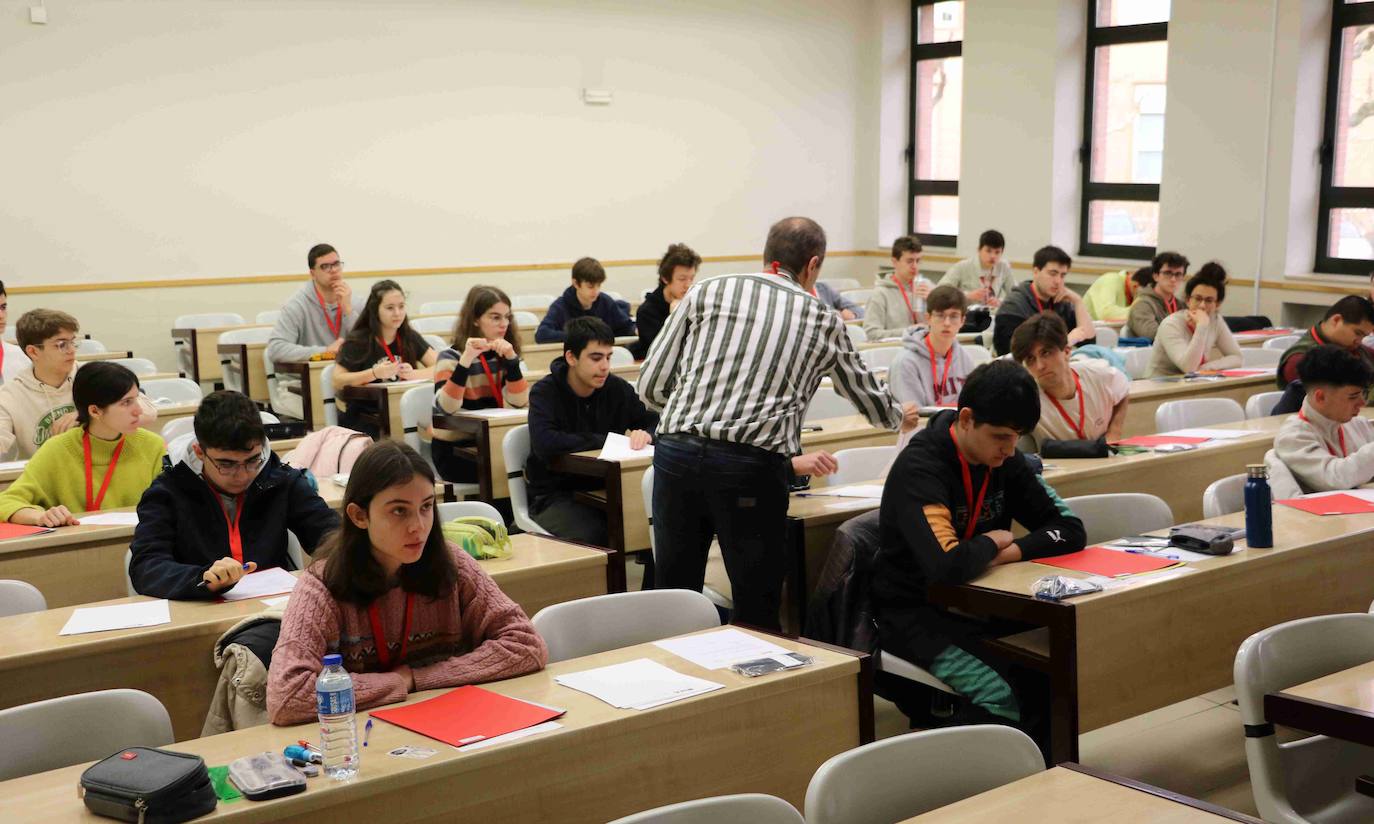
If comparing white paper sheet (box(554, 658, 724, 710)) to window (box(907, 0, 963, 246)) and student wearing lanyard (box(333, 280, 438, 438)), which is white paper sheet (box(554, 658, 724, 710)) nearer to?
student wearing lanyard (box(333, 280, 438, 438))

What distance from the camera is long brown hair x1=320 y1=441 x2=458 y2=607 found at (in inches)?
105

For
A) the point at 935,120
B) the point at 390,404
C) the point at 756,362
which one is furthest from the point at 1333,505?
the point at 935,120

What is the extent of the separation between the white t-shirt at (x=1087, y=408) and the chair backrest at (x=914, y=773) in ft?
8.97

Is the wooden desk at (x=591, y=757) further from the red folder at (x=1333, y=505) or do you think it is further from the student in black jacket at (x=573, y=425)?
the student in black jacket at (x=573, y=425)

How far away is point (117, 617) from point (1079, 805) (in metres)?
2.26

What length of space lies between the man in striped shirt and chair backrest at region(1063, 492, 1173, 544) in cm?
63

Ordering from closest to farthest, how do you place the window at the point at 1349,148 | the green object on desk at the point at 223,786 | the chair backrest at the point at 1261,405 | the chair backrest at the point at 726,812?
the chair backrest at the point at 726,812
the green object on desk at the point at 223,786
the chair backrest at the point at 1261,405
the window at the point at 1349,148

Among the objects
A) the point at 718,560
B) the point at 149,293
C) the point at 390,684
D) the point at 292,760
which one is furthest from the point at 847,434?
the point at 149,293

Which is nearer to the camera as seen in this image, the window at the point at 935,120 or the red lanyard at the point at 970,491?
the red lanyard at the point at 970,491

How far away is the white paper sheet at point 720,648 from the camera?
2750 mm

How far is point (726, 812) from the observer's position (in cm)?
188

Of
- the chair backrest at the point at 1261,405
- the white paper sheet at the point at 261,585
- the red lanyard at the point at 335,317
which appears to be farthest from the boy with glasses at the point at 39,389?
the chair backrest at the point at 1261,405

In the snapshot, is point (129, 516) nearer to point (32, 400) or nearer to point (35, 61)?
point (32, 400)

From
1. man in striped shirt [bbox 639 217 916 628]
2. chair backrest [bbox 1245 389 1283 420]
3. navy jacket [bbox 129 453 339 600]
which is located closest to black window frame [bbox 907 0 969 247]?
chair backrest [bbox 1245 389 1283 420]
